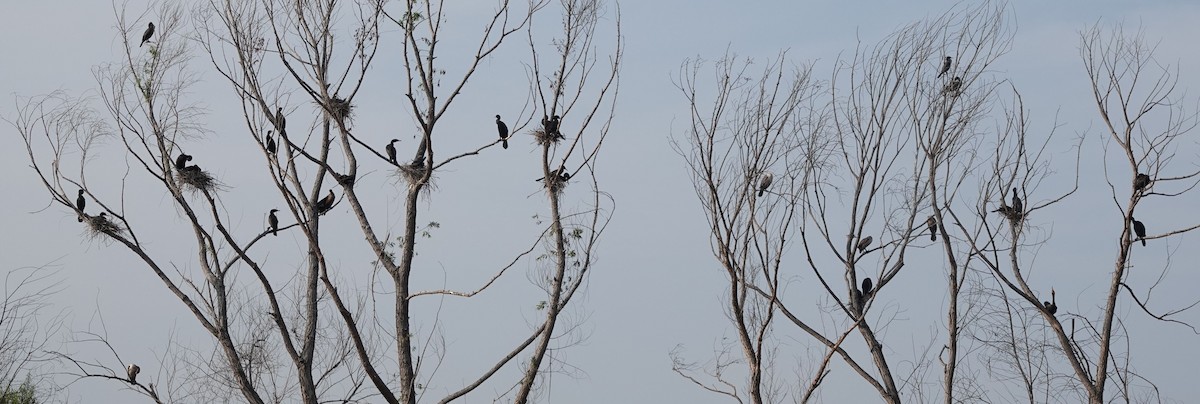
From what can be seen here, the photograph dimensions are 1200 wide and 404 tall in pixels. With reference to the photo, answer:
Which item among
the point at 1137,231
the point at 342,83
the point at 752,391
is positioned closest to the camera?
the point at 752,391

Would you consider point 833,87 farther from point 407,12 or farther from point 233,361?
point 233,361

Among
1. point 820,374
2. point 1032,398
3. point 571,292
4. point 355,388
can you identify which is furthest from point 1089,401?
point 355,388

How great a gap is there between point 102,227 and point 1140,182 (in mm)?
9511

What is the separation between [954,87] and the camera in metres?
11.3

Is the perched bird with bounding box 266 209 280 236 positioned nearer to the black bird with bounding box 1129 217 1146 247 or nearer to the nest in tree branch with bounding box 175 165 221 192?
the nest in tree branch with bounding box 175 165 221 192

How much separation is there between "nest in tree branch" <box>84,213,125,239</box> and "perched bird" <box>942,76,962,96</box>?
804 cm

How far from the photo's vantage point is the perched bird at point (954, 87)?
11320mm

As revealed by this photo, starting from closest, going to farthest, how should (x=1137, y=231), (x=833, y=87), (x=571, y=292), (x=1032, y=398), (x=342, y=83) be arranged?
(x=571, y=292), (x=342, y=83), (x=1137, y=231), (x=833, y=87), (x=1032, y=398)

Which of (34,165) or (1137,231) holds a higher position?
(34,165)

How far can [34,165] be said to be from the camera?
11.5 meters

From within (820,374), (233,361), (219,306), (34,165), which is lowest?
(820,374)

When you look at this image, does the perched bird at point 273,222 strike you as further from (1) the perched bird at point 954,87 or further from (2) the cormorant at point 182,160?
(1) the perched bird at point 954,87

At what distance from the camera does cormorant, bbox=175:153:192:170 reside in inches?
438

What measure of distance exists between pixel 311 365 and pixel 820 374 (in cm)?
575
